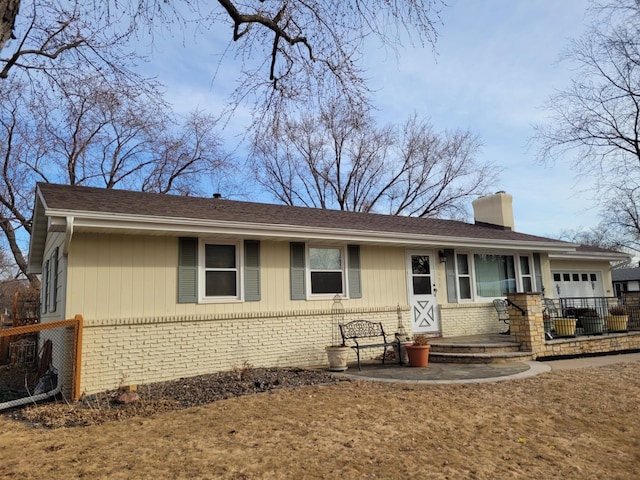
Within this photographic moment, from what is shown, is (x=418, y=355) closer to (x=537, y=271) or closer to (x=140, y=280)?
(x=140, y=280)

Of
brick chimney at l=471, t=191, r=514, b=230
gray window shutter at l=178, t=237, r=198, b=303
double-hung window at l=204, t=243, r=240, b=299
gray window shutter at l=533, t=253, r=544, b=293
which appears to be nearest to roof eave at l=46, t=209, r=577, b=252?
gray window shutter at l=178, t=237, r=198, b=303

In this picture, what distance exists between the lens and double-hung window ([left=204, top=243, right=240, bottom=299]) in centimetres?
853

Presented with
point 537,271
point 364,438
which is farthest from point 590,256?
point 364,438

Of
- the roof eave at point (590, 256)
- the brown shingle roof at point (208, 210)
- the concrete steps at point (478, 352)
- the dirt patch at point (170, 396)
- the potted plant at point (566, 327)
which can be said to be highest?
the brown shingle roof at point (208, 210)

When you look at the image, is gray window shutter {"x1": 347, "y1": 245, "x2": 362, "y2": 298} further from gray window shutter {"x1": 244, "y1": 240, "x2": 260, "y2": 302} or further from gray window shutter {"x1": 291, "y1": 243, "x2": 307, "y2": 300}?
gray window shutter {"x1": 244, "y1": 240, "x2": 260, "y2": 302}

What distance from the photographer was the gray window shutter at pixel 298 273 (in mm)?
9336

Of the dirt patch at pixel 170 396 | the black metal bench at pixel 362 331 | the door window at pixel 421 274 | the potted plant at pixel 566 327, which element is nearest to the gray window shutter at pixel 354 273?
the black metal bench at pixel 362 331

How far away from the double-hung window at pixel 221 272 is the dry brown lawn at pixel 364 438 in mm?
2646

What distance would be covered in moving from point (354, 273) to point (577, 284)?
11.0m

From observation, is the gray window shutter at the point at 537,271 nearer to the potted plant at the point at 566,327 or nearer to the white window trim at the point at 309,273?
the potted plant at the point at 566,327

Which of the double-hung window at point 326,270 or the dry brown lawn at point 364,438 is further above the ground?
the double-hung window at point 326,270

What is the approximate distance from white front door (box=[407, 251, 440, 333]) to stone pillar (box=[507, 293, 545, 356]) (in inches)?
84.0

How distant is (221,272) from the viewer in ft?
28.4

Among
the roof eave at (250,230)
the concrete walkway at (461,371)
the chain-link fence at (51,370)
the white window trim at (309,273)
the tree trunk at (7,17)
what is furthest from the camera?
the white window trim at (309,273)
